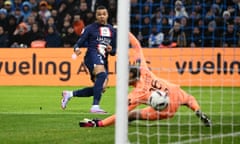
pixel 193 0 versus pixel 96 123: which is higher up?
pixel 193 0

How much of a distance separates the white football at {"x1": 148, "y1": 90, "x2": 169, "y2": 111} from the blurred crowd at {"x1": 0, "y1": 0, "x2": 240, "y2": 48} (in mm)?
3697

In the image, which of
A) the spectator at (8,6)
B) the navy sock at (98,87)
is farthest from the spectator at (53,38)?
the navy sock at (98,87)

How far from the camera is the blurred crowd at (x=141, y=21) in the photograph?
15234mm

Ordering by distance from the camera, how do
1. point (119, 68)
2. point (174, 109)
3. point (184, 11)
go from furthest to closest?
1. point (184, 11)
2. point (174, 109)
3. point (119, 68)

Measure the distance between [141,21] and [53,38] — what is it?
713 centimetres

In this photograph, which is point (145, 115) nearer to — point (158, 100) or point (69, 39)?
point (158, 100)

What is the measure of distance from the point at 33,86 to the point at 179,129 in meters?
11.3

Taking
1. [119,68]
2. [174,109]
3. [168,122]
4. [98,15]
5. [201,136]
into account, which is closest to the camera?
[119,68]

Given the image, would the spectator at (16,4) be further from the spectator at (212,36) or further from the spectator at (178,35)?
the spectator at (212,36)

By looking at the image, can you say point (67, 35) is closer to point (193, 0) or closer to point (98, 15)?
point (193, 0)

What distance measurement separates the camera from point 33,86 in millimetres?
21531

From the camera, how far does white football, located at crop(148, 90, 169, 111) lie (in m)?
10.4

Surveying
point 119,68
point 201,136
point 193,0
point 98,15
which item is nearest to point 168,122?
point 201,136

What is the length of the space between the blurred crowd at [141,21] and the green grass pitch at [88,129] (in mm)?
1518
